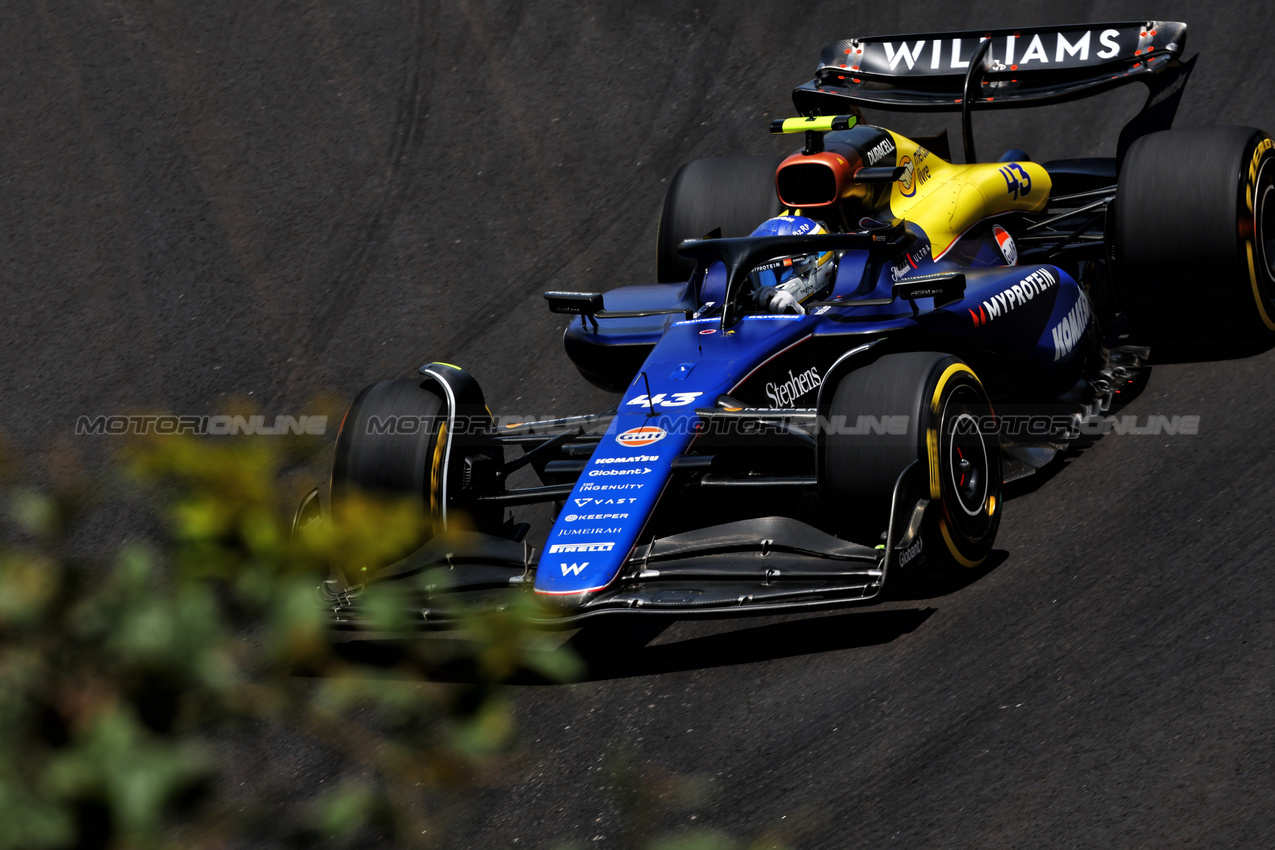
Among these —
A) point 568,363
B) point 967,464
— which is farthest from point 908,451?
point 568,363

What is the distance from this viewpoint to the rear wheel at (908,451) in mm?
5156

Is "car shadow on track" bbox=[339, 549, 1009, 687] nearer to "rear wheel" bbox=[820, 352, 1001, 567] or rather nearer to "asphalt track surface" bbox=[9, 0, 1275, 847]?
"asphalt track surface" bbox=[9, 0, 1275, 847]

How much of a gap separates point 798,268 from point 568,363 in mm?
2151

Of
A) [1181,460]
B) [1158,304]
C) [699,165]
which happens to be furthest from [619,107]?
[1181,460]

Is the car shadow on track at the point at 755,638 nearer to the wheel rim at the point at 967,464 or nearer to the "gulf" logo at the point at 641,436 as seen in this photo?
the wheel rim at the point at 967,464

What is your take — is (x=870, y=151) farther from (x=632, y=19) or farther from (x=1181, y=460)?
(x=632, y=19)

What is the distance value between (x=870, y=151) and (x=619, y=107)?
13.7 ft

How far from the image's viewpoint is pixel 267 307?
902 centimetres

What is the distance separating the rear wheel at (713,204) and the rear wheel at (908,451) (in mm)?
2599

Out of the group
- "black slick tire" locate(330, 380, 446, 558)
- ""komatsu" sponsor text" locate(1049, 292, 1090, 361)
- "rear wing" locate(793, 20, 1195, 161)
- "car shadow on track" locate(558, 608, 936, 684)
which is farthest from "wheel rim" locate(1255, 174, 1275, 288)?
"black slick tire" locate(330, 380, 446, 558)

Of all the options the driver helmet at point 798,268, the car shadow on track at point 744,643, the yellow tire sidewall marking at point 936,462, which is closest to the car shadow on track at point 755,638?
the car shadow on track at point 744,643

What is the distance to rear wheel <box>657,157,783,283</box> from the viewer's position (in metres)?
7.91

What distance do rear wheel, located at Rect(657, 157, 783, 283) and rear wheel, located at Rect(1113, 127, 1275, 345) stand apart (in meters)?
1.98

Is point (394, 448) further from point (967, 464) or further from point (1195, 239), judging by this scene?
point (1195, 239)
